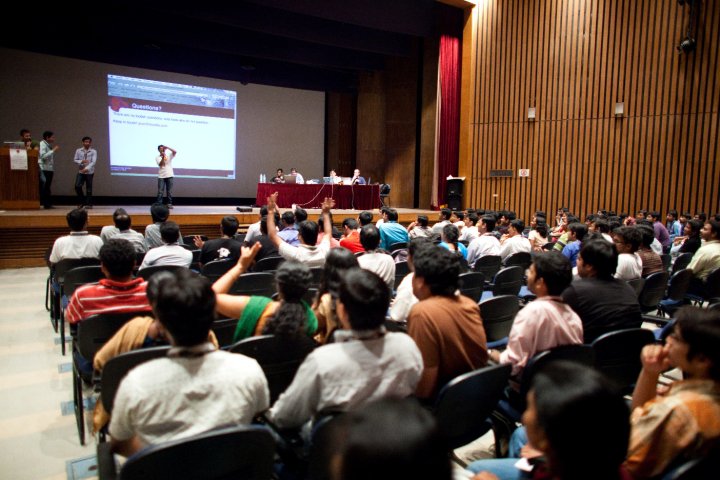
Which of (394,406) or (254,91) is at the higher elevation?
(254,91)

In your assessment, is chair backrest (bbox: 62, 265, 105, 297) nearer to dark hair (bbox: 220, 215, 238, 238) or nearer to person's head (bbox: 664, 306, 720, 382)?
dark hair (bbox: 220, 215, 238, 238)

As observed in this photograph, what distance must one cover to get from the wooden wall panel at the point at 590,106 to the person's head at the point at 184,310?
12.0m

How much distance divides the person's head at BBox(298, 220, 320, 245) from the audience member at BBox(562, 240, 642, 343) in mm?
2093

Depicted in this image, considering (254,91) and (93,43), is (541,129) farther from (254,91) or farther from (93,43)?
(93,43)

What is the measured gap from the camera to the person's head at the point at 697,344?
1.56m

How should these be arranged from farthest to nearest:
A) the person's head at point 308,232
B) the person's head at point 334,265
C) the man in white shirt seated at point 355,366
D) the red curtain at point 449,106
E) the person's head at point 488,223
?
the red curtain at point 449,106 → the person's head at point 488,223 → the person's head at point 308,232 → the person's head at point 334,265 → the man in white shirt seated at point 355,366

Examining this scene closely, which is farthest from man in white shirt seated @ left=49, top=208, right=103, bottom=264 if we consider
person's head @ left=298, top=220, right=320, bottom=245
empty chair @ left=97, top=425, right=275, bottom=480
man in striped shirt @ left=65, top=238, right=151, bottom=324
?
empty chair @ left=97, top=425, right=275, bottom=480

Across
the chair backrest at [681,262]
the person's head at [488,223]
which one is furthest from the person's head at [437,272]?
the chair backrest at [681,262]

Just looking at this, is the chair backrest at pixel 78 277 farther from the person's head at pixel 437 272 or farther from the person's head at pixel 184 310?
the person's head at pixel 437 272

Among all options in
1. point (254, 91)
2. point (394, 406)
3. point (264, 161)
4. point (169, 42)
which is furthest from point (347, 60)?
point (394, 406)

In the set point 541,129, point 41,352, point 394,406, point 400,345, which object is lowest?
point 41,352

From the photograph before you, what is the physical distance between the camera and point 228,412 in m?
1.58

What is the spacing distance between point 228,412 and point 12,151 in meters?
8.68

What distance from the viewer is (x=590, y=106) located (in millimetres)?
11852
